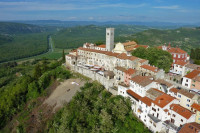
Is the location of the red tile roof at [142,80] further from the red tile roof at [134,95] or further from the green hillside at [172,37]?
the green hillside at [172,37]

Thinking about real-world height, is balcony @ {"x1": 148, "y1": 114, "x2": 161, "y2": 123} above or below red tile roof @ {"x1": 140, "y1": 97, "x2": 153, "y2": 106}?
below

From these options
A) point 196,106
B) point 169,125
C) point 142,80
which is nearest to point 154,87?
point 142,80

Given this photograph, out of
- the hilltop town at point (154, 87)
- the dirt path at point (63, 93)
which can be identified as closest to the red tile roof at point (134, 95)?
the hilltop town at point (154, 87)

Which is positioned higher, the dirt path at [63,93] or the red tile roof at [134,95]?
the red tile roof at [134,95]

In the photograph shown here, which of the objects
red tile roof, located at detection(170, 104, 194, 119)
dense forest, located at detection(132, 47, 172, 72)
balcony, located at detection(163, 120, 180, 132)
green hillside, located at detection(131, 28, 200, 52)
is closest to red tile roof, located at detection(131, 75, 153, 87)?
red tile roof, located at detection(170, 104, 194, 119)

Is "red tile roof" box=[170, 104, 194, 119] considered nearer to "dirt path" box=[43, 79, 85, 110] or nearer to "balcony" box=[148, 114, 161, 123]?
"balcony" box=[148, 114, 161, 123]
